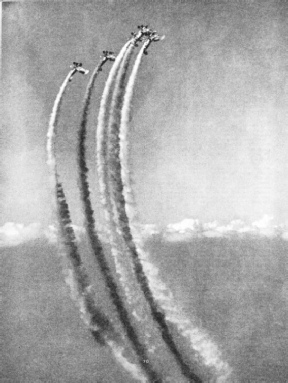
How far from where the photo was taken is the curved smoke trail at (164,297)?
4.36 m

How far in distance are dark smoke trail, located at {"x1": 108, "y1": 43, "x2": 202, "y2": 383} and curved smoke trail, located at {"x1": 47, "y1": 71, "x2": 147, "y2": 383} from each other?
1.37 ft

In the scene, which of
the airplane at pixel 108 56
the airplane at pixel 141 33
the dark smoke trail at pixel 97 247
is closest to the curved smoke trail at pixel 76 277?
the dark smoke trail at pixel 97 247

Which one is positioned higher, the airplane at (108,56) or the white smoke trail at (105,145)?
the airplane at (108,56)

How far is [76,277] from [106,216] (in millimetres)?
656

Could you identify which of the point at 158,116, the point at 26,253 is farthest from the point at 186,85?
the point at 26,253

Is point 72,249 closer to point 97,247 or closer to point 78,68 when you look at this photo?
point 97,247

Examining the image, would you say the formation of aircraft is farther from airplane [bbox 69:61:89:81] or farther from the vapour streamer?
the vapour streamer

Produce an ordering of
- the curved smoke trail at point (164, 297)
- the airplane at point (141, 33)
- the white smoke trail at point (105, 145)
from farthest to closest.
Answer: the airplane at point (141, 33), the white smoke trail at point (105, 145), the curved smoke trail at point (164, 297)

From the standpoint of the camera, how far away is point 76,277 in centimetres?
449

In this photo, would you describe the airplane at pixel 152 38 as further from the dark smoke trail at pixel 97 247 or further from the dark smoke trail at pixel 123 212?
the dark smoke trail at pixel 97 247

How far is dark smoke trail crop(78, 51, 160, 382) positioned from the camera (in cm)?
439

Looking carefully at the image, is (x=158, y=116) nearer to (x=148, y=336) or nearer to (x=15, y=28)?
(x=15, y=28)

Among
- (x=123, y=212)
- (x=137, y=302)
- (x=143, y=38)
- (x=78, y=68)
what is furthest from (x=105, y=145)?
(x=137, y=302)

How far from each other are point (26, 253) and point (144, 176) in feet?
4.57
